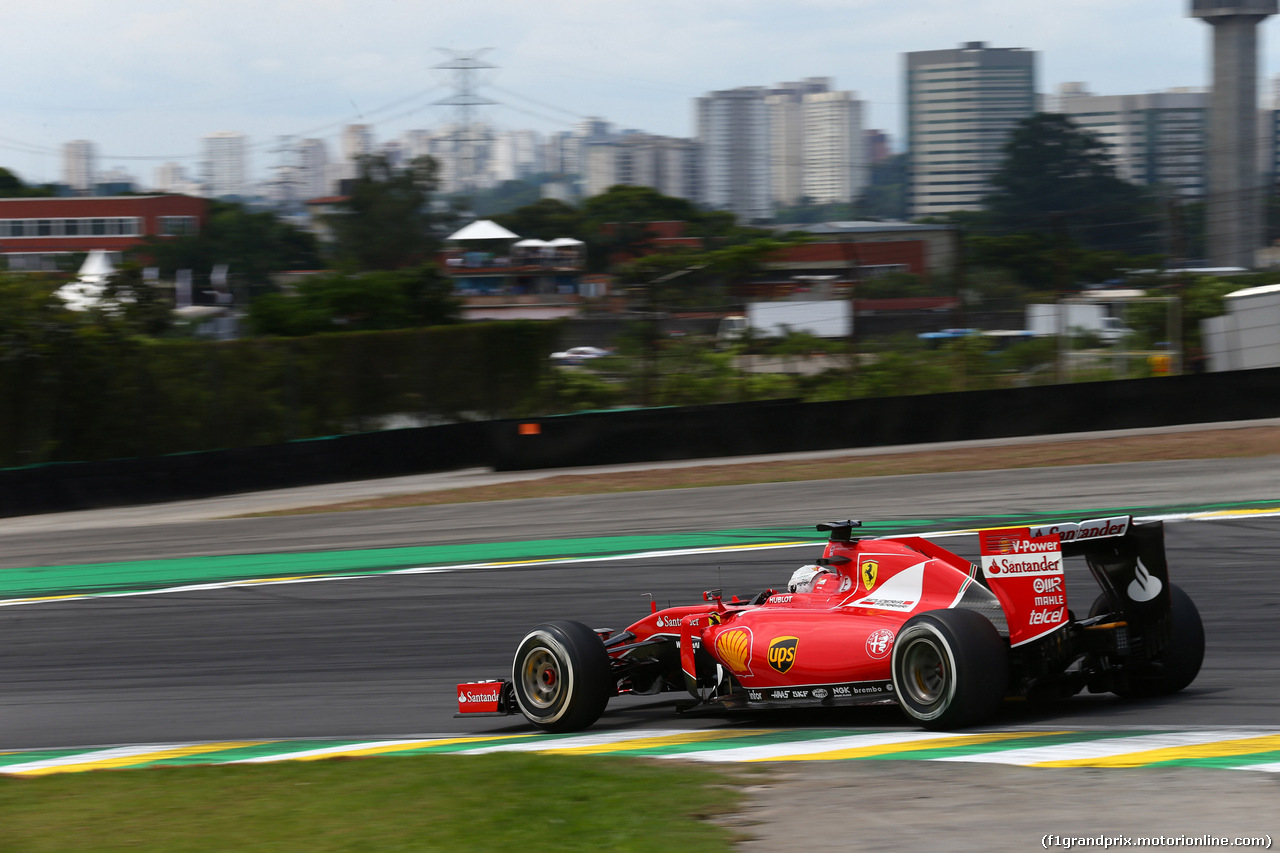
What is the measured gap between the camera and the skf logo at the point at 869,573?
591cm

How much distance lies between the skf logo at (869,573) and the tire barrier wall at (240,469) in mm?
15125

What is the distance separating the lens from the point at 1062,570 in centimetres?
543

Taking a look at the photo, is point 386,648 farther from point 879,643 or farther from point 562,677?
point 879,643

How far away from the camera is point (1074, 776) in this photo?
14.8 feet

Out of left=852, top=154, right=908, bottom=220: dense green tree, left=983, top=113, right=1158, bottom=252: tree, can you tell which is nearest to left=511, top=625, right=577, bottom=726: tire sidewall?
left=983, top=113, right=1158, bottom=252: tree

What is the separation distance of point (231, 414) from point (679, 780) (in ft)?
59.8

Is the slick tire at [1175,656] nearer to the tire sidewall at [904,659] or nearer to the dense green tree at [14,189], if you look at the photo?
the tire sidewall at [904,659]

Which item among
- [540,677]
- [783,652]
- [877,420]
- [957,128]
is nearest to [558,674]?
[540,677]

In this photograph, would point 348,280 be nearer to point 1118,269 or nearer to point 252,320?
point 252,320

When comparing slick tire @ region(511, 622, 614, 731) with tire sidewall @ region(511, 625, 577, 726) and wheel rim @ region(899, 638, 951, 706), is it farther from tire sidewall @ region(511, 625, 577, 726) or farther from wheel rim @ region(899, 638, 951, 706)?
wheel rim @ region(899, 638, 951, 706)

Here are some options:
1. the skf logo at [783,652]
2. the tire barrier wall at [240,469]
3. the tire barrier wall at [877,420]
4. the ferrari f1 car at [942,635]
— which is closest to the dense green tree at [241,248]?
the tire barrier wall at [240,469]

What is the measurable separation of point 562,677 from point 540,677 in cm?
23

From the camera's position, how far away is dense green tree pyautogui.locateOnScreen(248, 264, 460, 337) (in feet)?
93.7

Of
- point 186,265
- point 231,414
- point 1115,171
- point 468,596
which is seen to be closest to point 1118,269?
point 468,596
